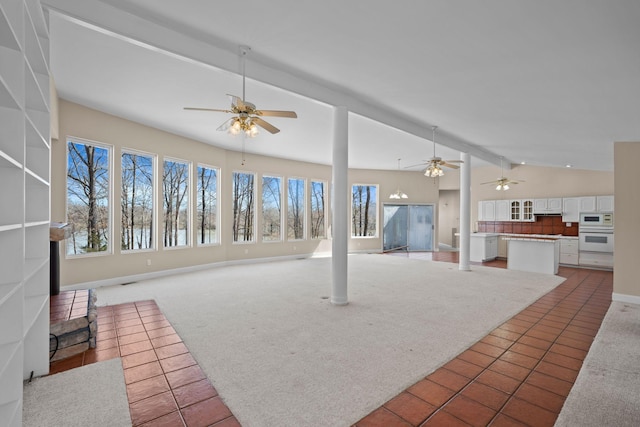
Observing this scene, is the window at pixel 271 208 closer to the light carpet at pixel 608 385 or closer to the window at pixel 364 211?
the window at pixel 364 211

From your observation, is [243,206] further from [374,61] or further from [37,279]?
[37,279]

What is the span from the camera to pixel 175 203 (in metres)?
7.03

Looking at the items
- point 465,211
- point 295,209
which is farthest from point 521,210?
point 295,209

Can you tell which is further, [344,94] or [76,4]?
[344,94]

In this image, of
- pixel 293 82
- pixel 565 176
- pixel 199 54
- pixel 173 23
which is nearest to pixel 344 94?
pixel 293 82

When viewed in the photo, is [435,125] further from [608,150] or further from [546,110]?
[608,150]

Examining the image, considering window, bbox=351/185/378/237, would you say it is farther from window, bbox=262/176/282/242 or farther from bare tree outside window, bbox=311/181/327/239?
window, bbox=262/176/282/242

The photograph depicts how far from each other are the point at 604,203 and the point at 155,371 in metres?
10.4

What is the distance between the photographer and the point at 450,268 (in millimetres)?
7859

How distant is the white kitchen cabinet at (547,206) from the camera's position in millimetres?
9055

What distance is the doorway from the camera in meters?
11.9

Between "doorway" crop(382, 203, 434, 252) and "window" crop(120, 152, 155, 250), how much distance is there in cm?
807

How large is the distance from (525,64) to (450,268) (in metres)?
5.61

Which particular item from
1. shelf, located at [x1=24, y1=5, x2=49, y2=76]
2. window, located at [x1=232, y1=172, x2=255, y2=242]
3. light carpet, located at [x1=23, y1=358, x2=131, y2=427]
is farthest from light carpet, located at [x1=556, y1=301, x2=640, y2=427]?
window, located at [x1=232, y1=172, x2=255, y2=242]
